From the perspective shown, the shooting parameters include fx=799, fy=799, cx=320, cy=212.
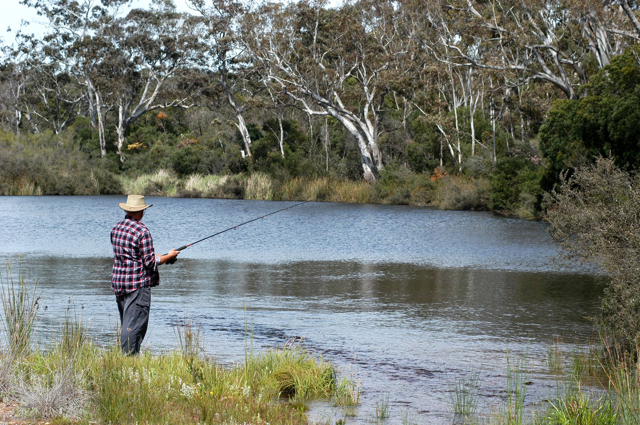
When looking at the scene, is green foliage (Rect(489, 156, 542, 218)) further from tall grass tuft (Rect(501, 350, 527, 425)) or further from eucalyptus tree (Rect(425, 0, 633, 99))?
tall grass tuft (Rect(501, 350, 527, 425))

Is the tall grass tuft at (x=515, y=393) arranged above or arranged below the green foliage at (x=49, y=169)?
below

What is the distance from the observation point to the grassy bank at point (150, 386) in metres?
5.52

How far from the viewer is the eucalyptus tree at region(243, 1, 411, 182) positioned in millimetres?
45688

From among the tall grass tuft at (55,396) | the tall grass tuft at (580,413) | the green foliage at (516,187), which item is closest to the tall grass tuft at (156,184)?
the green foliage at (516,187)

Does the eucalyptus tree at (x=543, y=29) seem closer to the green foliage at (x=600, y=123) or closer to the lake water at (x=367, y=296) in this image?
the green foliage at (x=600, y=123)

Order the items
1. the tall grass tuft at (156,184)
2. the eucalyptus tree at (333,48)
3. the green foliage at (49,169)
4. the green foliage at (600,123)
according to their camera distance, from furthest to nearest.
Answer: the tall grass tuft at (156,184)
the green foliage at (49,169)
the eucalyptus tree at (333,48)
the green foliage at (600,123)

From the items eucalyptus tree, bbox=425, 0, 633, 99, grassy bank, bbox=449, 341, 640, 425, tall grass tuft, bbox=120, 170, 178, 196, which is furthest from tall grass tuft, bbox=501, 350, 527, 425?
tall grass tuft, bbox=120, 170, 178, 196

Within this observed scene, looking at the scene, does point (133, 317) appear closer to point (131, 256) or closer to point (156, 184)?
point (131, 256)

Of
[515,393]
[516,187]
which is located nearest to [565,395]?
[515,393]

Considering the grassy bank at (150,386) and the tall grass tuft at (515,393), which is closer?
the grassy bank at (150,386)

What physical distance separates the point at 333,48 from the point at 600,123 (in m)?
22.0

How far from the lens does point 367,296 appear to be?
14.0 metres

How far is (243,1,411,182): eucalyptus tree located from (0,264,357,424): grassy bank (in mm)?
39177

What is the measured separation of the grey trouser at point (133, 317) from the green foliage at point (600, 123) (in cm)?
2065
